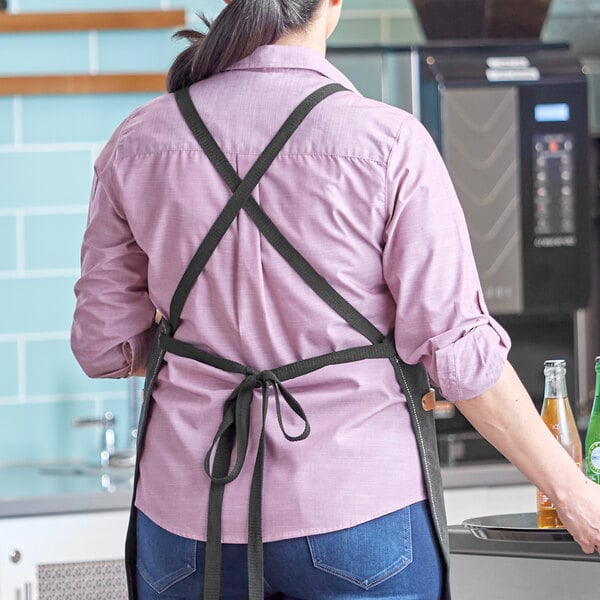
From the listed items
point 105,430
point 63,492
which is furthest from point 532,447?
point 105,430

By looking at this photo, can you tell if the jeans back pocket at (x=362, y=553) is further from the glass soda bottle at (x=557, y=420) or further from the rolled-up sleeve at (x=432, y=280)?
the glass soda bottle at (x=557, y=420)

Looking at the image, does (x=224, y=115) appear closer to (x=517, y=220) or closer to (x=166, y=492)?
(x=166, y=492)

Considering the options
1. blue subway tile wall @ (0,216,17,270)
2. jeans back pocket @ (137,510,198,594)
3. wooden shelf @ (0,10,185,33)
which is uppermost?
wooden shelf @ (0,10,185,33)

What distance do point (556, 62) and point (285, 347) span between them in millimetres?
1364

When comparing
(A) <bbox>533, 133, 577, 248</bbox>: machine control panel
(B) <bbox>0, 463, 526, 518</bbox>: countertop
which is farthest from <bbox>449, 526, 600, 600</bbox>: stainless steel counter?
(A) <bbox>533, 133, 577, 248</bbox>: machine control panel

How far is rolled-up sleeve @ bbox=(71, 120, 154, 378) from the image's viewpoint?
138 cm

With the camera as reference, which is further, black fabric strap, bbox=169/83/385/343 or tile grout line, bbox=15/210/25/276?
tile grout line, bbox=15/210/25/276

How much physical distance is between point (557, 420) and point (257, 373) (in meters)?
0.48

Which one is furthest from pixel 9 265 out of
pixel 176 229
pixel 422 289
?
pixel 422 289

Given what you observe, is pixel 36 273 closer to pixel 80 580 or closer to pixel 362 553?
pixel 80 580

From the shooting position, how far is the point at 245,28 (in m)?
1.31

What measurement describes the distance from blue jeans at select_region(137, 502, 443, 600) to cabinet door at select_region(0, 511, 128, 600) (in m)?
0.93

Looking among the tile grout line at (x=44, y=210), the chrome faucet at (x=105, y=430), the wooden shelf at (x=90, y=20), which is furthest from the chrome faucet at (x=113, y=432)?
the wooden shelf at (x=90, y=20)

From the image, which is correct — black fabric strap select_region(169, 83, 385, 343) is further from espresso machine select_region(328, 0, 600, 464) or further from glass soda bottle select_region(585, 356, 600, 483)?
espresso machine select_region(328, 0, 600, 464)
